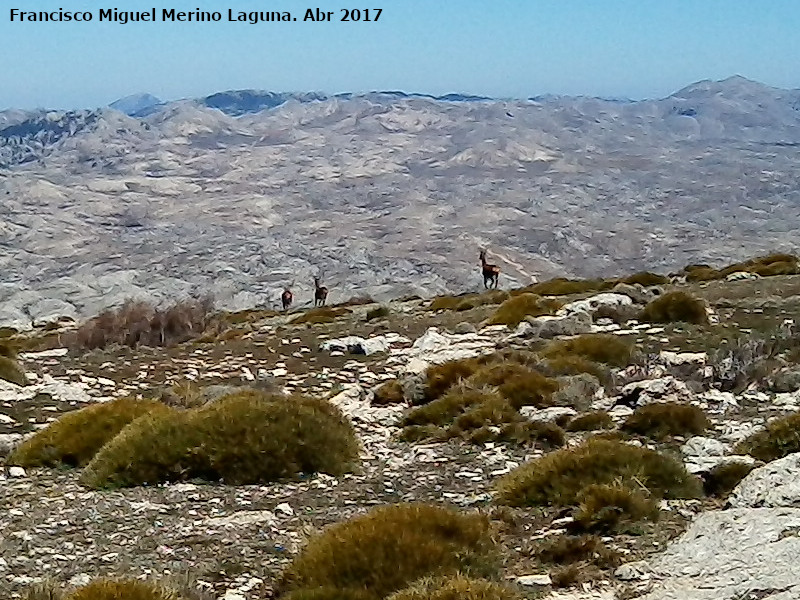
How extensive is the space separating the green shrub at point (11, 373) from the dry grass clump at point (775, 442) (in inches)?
494

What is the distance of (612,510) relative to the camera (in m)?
8.02

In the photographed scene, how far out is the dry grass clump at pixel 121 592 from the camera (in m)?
6.39

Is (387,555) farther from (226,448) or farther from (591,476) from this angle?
(226,448)

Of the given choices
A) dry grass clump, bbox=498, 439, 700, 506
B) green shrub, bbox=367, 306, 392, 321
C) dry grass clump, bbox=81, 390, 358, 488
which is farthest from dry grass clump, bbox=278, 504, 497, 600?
green shrub, bbox=367, 306, 392, 321

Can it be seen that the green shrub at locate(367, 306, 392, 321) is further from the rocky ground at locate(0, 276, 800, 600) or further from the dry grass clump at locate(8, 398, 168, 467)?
the dry grass clump at locate(8, 398, 168, 467)

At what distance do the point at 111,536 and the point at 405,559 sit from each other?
2.92 metres

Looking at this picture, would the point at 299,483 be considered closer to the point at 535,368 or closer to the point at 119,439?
the point at 119,439

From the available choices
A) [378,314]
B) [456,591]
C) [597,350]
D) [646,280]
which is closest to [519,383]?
[597,350]

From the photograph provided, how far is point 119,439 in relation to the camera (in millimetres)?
11039

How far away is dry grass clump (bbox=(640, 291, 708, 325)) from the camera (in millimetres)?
20328

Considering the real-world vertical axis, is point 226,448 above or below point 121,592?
below

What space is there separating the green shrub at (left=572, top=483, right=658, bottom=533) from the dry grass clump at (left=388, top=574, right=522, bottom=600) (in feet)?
5.20

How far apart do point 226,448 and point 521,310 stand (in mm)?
14178

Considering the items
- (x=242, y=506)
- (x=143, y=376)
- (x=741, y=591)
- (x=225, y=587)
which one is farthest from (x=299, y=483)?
(x=143, y=376)
